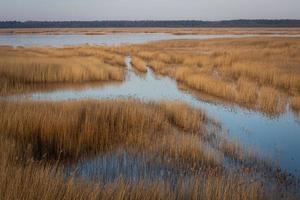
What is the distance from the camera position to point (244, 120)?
11.1 meters

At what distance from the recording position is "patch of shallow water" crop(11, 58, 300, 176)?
26.9 feet

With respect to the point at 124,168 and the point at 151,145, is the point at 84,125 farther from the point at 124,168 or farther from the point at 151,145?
the point at 124,168

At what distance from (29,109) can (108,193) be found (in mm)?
4332

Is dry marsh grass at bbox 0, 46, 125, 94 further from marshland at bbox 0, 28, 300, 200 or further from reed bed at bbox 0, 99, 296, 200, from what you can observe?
reed bed at bbox 0, 99, 296, 200

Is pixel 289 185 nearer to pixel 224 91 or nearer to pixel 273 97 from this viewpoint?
pixel 273 97

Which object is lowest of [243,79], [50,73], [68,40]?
[68,40]

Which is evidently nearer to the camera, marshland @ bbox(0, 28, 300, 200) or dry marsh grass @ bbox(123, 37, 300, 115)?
marshland @ bbox(0, 28, 300, 200)

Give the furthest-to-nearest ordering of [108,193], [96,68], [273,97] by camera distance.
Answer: [96,68] < [273,97] < [108,193]

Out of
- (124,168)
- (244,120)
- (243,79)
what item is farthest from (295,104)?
(124,168)

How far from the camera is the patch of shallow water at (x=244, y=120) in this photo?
8.21 m

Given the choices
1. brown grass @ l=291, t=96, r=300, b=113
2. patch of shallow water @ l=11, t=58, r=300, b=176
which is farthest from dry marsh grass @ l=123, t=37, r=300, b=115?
patch of shallow water @ l=11, t=58, r=300, b=176

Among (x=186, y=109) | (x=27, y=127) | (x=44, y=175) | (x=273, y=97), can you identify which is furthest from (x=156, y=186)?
(x=273, y=97)

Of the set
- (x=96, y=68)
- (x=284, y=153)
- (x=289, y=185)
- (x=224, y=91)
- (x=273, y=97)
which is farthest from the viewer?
(x=96, y=68)

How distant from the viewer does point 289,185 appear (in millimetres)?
6203
